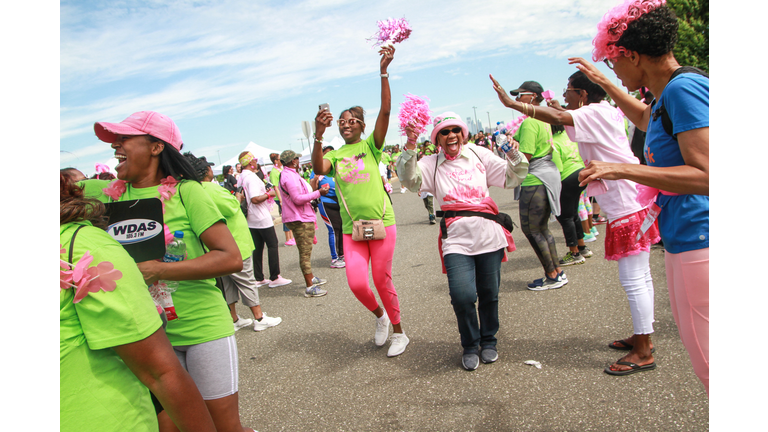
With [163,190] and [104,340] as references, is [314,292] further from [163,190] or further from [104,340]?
[104,340]

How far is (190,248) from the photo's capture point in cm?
211

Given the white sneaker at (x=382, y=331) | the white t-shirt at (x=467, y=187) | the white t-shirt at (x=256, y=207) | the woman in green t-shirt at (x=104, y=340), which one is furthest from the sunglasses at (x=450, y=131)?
the white t-shirt at (x=256, y=207)

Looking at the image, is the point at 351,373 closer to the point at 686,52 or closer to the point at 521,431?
the point at 521,431

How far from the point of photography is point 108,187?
214 cm

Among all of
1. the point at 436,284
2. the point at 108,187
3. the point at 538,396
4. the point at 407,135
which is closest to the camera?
the point at 108,187

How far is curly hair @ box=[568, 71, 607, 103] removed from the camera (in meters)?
3.85

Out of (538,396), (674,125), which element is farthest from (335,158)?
(674,125)

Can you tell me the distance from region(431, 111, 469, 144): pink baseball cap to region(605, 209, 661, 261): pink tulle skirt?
51.7 inches

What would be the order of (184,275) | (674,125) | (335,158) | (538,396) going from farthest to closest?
(335,158), (538,396), (184,275), (674,125)

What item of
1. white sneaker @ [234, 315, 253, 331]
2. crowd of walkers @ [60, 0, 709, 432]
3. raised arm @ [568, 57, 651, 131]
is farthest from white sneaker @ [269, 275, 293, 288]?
raised arm @ [568, 57, 651, 131]

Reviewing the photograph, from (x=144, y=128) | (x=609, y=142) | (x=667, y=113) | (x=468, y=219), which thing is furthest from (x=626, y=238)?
(x=144, y=128)

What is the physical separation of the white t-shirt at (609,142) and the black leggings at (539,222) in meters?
2.02

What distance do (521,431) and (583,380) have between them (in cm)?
78

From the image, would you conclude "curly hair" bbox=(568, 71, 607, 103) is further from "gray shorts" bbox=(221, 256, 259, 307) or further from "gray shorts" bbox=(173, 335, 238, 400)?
"gray shorts" bbox=(221, 256, 259, 307)
